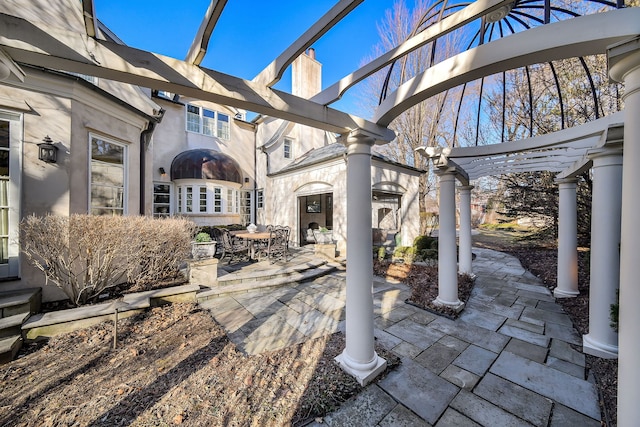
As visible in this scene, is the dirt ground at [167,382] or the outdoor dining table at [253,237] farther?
the outdoor dining table at [253,237]

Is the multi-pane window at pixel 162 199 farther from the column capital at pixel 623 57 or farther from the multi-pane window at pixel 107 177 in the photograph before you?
the column capital at pixel 623 57

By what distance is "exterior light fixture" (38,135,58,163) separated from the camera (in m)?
4.20

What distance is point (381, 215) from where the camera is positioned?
19266mm

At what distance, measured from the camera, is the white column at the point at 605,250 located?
3.39 metres

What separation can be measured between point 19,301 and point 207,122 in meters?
11.1

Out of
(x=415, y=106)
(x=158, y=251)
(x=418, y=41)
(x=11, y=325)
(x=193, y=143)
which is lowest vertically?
(x=11, y=325)

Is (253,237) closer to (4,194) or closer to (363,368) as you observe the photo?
(4,194)

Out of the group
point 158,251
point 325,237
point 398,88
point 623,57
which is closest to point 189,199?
point 158,251

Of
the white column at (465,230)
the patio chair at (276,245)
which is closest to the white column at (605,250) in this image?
the white column at (465,230)

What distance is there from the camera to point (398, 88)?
257 cm

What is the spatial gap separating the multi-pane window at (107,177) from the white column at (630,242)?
781cm

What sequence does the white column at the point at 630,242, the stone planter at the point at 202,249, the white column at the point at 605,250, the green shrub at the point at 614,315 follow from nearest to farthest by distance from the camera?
the white column at the point at 630,242, the green shrub at the point at 614,315, the white column at the point at 605,250, the stone planter at the point at 202,249

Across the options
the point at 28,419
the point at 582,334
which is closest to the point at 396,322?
the point at 582,334

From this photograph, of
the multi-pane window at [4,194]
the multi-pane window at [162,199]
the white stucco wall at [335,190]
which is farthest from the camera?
the multi-pane window at [162,199]
